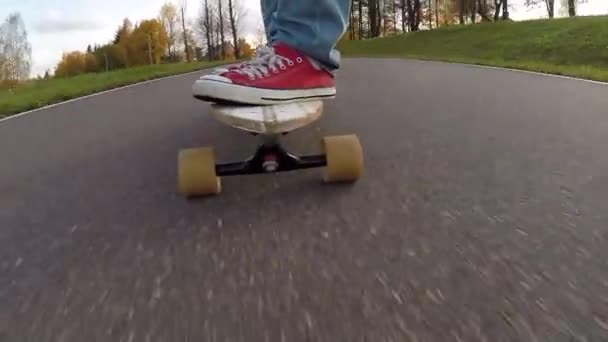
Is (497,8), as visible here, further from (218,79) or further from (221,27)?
(218,79)

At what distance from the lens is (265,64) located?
1613 mm

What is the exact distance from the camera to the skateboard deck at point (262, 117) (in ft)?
4.72

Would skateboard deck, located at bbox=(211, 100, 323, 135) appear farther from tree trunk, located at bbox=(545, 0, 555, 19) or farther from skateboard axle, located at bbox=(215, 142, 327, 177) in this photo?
tree trunk, located at bbox=(545, 0, 555, 19)

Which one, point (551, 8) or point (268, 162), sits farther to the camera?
point (551, 8)

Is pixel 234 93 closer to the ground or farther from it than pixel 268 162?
farther from it

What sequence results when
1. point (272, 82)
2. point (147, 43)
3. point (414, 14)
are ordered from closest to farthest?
point (272, 82) < point (414, 14) < point (147, 43)

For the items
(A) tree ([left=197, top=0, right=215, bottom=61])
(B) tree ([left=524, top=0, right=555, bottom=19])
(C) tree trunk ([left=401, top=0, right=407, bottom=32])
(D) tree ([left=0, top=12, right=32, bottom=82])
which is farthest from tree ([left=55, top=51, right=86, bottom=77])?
(B) tree ([left=524, top=0, right=555, bottom=19])

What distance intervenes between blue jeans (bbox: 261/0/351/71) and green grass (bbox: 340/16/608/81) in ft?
30.3

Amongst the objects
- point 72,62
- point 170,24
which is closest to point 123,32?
point 72,62

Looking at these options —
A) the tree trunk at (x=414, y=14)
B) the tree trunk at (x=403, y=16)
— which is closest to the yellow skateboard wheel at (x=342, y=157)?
the tree trunk at (x=414, y=14)

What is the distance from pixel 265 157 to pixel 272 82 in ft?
0.70

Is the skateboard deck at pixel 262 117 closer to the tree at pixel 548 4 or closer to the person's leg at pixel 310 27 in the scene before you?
the person's leg at pixel 310 27

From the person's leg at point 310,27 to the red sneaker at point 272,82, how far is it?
3cm

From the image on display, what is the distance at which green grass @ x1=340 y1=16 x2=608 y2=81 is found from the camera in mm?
14305
